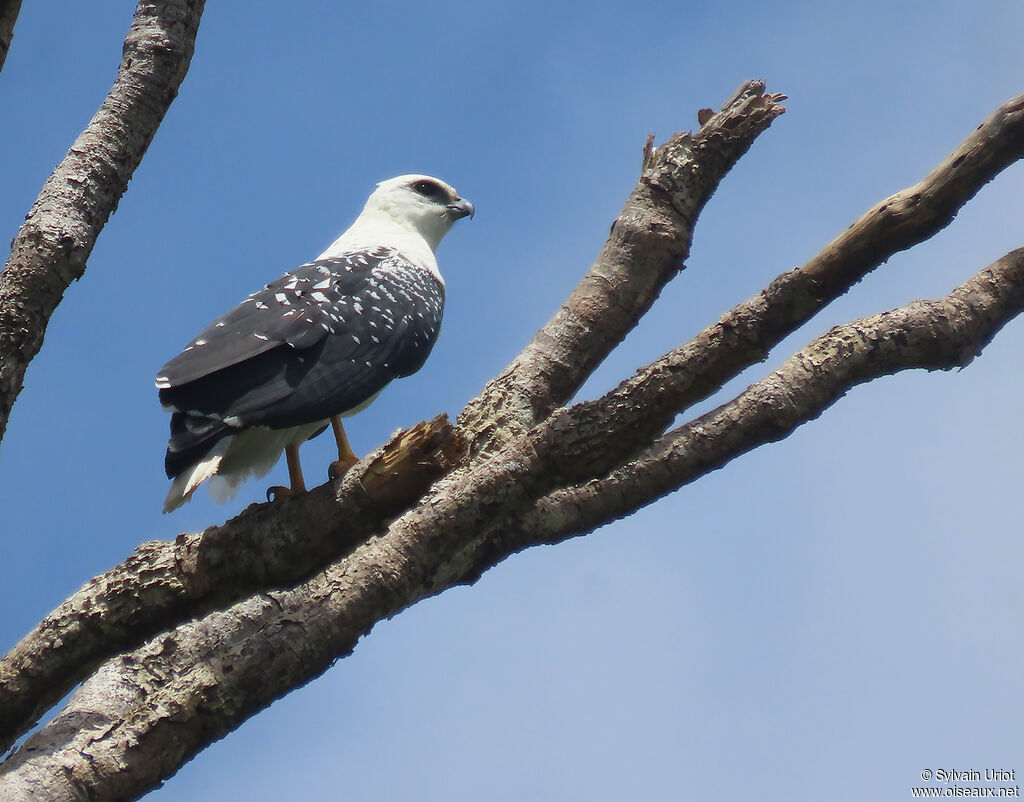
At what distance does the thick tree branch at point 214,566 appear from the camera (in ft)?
13.1

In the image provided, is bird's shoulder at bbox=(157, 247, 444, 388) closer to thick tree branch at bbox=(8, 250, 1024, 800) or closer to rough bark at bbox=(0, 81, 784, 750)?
rough bark at bbox=(0, 81, 784, 750)

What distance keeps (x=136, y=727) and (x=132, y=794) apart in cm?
20

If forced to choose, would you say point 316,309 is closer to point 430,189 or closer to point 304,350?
point 304,350

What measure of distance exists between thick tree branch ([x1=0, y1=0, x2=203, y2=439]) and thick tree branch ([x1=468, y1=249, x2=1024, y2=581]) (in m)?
2.31

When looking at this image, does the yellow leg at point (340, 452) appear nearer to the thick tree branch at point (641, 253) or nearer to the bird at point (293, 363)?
the bird at point (293, 363)

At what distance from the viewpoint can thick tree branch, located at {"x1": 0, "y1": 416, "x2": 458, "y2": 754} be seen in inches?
158

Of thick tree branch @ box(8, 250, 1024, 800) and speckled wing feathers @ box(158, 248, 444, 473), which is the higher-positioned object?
speckled wing feathers @ box(158, 248, 444, 473)

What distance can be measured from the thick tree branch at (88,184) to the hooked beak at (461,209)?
3301mm

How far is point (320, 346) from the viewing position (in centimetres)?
521

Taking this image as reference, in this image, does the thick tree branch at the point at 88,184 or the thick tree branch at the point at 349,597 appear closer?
the thick tree branch at the point at 349,597

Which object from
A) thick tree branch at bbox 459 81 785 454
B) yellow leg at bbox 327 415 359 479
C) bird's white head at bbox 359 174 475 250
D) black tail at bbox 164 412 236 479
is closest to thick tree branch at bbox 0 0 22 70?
black tail at bbox 164 412 236 479

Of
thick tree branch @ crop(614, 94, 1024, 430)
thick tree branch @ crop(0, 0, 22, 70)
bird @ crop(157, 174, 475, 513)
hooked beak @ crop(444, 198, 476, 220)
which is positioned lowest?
thick tree branch @ crop(614, 94, 1024, 430)

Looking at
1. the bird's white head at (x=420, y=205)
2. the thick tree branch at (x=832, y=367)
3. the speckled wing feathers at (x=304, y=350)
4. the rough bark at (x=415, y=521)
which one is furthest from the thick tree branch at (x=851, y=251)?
the bird's white head at (x=420, y=205)

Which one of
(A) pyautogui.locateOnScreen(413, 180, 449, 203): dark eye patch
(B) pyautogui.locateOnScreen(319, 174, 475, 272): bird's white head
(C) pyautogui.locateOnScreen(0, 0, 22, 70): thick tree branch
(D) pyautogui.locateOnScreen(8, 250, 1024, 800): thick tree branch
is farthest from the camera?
(A) pyautogui.locateOnScreen(413, 180, 449, 203): dark eye patch
